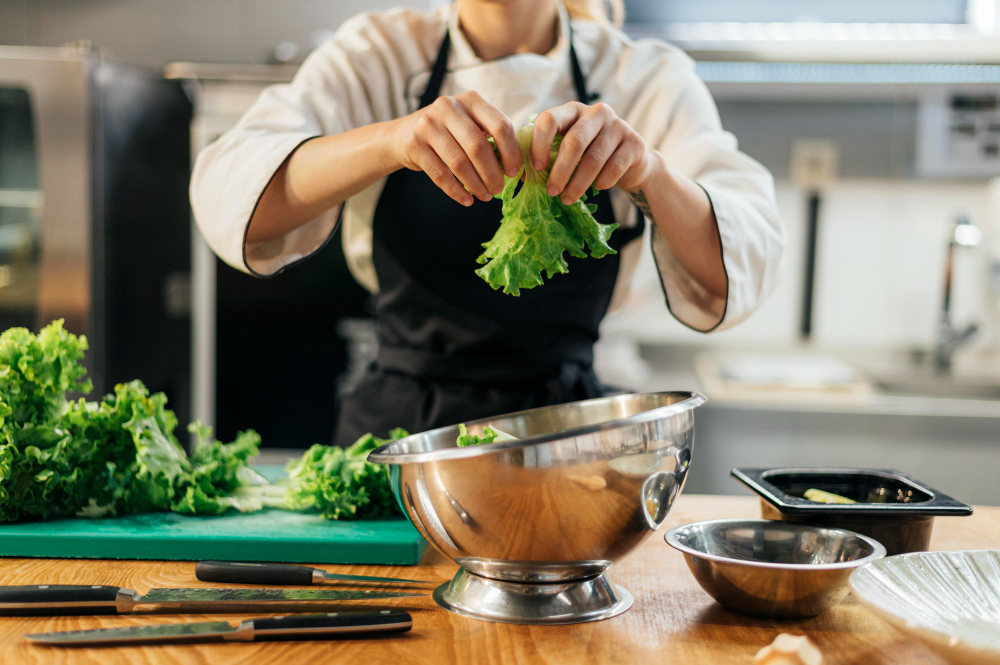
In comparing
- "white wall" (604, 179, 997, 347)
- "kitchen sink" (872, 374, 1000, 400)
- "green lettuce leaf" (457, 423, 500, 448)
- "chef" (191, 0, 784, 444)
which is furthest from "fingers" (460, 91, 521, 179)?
"kitchen sink" (872, 374, 1000, 400)

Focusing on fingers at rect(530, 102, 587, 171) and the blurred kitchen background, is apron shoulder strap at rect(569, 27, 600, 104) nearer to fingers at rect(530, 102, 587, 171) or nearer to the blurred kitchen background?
fingers at rect(530, 102, 587, 171)

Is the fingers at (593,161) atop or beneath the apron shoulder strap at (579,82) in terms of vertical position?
beneath

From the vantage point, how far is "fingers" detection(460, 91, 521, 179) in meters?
0.80

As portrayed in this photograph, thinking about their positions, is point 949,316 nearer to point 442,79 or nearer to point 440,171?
point 442,79

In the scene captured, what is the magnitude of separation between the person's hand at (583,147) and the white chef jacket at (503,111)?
0.24 m

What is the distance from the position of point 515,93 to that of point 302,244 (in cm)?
41

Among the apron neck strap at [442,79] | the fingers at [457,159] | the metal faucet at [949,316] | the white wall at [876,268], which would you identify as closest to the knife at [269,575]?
the fingers at [457,159]

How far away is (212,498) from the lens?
995 millimetres

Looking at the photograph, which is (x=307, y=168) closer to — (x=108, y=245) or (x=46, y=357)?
(x=46, y=357)

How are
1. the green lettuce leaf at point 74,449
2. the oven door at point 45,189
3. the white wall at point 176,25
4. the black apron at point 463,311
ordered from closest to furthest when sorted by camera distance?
the green lettuce leaf at point 74,449, the black apron at point 463,311, the oven door at point 45,189, the white wall at point 176,25

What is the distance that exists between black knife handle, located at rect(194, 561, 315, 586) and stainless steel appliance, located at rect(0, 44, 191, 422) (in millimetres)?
1675

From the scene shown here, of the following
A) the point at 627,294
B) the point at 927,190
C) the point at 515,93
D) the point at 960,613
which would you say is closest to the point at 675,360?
the point at 927,190

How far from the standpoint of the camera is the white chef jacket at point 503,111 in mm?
1106

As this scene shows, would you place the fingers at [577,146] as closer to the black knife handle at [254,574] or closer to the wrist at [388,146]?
the wrist at [388,146]
